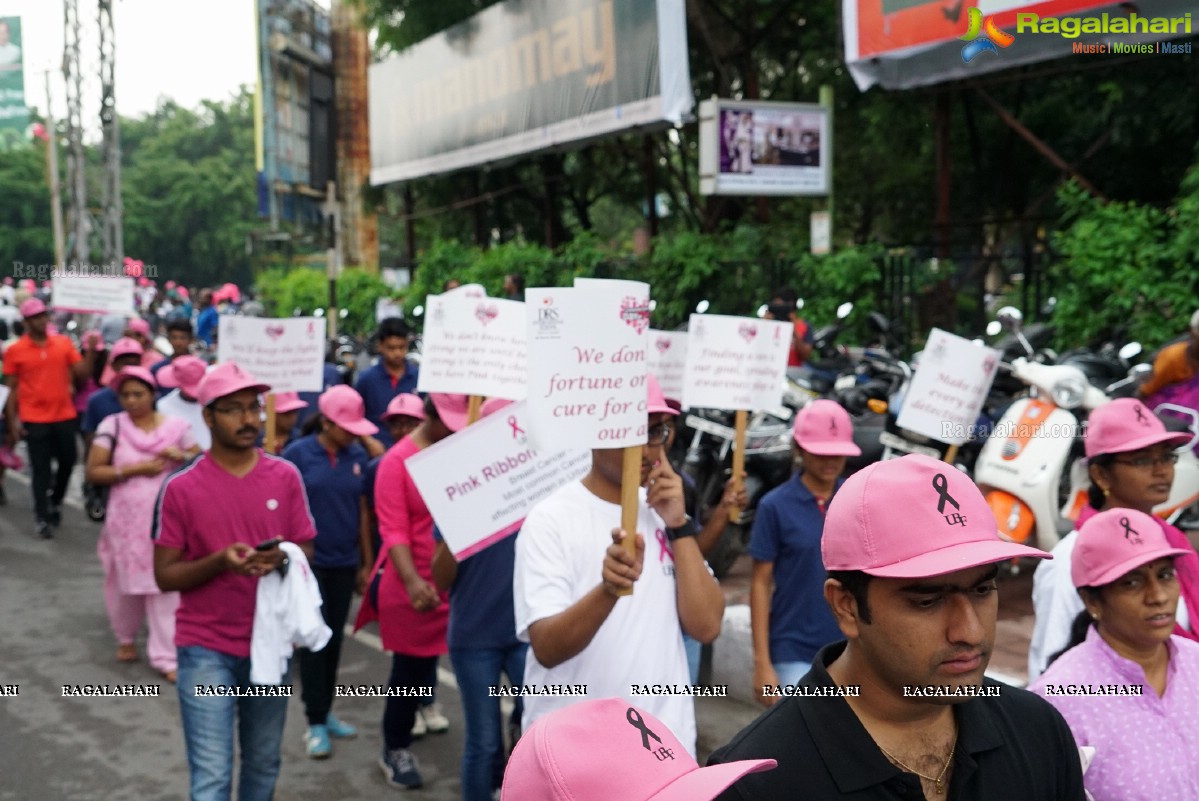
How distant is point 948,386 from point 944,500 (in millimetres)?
4495

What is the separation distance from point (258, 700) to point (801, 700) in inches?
118

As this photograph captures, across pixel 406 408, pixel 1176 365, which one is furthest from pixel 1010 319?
pixel 406 408

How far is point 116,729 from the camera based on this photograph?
666 cm

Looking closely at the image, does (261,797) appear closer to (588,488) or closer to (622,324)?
(588,488)

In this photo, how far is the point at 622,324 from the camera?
347 centimetres

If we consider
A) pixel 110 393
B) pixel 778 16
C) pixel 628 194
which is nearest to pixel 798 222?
pixel 628 194

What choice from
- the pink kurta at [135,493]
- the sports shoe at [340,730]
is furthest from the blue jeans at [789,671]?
the pink kurta at [135,493]

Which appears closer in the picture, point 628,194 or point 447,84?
point 447,84

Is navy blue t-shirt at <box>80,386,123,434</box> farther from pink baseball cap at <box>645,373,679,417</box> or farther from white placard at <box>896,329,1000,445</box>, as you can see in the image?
pink baseball cap at <box>645,373,679,417</box>

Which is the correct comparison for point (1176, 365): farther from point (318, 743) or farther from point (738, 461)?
point (318, 743)

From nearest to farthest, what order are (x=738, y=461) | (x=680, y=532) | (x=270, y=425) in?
(x=680, y=532) < (x=738, y=461) < (x=270, y=425)

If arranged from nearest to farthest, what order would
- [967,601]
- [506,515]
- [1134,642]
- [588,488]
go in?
[967,601]
[1134,642]
[588,488]
[506,515]

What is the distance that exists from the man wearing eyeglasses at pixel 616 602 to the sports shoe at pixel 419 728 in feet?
9.24

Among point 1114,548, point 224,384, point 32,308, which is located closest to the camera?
point 1114,548
